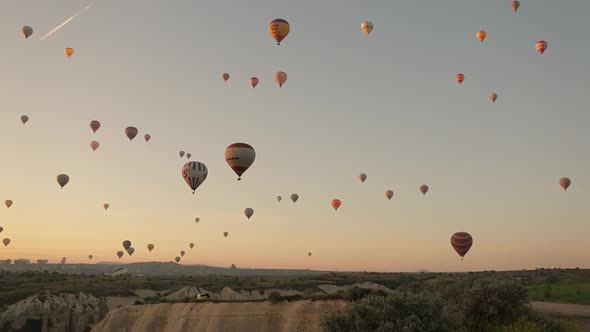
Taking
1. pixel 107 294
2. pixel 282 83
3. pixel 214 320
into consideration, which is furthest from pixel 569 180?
pixel 107 294

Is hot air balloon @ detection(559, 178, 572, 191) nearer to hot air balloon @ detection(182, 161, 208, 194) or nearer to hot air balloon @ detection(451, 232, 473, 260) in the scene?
hot air balloon @ detection(451, 232, 473, 260)

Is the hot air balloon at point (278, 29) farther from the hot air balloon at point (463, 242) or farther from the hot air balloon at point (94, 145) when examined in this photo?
the hot air balloon at point (94, 145)

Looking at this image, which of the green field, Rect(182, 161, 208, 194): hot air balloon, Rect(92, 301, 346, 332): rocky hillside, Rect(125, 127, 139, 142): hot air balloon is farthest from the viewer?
Rect(125, 127, 139, 142): hot air balloon

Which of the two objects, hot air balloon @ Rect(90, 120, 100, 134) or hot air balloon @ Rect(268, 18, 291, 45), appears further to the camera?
hot air balloon @ Rect(90, 120, 100, 134)

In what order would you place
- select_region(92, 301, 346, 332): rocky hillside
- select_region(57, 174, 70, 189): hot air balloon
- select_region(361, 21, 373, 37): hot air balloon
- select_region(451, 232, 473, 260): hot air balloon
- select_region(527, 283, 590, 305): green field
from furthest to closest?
1. select_region(57, 174, 70, 189): hot air balloon
2. select_region(361, 21, 373, 37): hot air balloon
3. select_region(451, 232, 473, 260): hot air balloon
4. select_region(527, 283, 590, 305): green field
5. select_region(92, 301, 346, 332): rocky hillside

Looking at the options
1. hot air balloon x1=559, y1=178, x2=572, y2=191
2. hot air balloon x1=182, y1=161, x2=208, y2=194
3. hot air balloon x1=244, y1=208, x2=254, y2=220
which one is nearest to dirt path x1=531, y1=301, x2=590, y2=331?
hot air balloon x1=559, y1=178, x2=572, y2=191

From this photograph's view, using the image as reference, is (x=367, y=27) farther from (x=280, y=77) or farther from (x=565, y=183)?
(x=565, y=183)

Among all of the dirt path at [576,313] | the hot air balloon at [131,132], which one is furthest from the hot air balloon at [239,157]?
the dirt path at [576,313]

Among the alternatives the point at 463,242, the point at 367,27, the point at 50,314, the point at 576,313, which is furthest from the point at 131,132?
the point at 576,313
